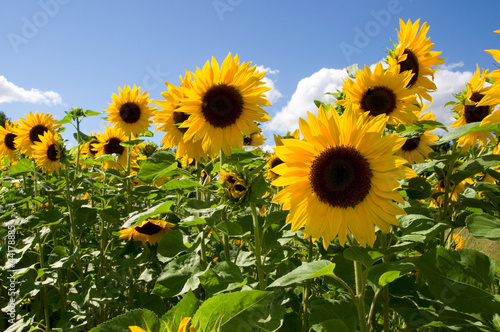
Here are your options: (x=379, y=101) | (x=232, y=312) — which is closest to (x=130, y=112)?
(x=379, y=101)

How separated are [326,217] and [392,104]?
2.88ft

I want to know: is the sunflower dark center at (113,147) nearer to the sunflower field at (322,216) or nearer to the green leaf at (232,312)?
the sunflower field at (322,216)

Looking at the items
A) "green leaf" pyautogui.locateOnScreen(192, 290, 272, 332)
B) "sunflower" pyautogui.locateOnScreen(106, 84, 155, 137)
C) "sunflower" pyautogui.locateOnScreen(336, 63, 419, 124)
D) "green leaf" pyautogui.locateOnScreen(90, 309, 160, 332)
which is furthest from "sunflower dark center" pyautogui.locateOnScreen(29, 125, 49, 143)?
"green leaf" pyautogui.locateOnScreen(192, 290, 272, 332)

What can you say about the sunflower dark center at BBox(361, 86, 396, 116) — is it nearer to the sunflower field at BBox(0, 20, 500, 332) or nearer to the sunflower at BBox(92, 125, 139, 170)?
the sunflower field at BBox(0, 20, 500, 332)

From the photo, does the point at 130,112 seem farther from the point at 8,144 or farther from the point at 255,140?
the point at 8,144

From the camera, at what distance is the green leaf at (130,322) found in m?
0.84

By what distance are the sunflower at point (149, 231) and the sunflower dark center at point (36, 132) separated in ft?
7.52

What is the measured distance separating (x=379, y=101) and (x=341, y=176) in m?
0.78

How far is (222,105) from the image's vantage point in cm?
213

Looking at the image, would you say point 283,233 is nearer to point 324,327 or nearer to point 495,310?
point 324,327

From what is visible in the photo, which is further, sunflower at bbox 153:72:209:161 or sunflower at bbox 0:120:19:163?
sunflower at bbox 0:120:19:163

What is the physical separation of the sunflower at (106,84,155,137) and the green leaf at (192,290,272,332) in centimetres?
317

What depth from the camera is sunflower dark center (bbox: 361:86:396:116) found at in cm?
→ 201

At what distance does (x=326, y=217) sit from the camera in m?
1.54
